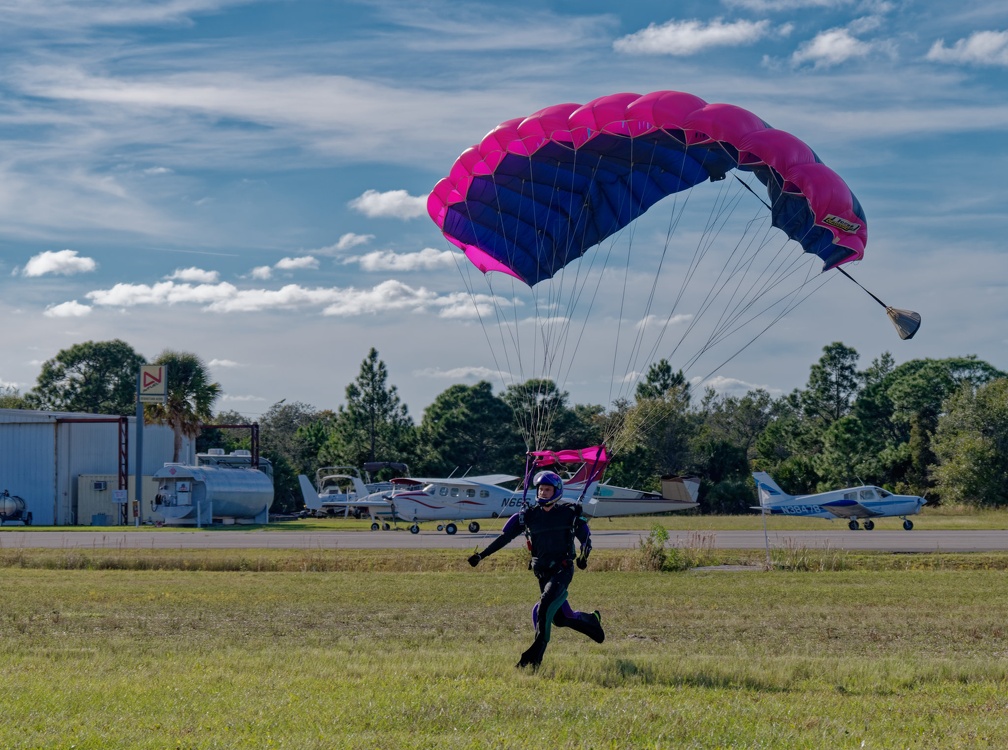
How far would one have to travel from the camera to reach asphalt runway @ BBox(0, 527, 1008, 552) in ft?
103

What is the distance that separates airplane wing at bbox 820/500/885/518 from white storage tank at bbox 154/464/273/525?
94.7 feet

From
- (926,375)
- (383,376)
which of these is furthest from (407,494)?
(926,375)

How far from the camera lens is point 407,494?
43.4 m

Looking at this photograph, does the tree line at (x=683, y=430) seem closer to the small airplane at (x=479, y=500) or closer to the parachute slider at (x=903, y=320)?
the small airplane at (x=479, y=500)

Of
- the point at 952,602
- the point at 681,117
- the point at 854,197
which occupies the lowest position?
the point at 952,602

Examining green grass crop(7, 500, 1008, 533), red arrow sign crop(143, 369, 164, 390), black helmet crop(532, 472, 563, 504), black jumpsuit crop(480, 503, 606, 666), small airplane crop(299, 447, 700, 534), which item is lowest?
green grass crop(7, 500, 1008, 533)

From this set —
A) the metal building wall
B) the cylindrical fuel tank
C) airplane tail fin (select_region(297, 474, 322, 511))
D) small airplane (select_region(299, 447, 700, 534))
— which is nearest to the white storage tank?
airplane tail fin (select_region(297, 474, 322, 511))

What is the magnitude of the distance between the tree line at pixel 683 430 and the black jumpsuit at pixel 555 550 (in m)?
45.6

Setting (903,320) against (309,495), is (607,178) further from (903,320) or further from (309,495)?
(309,495)

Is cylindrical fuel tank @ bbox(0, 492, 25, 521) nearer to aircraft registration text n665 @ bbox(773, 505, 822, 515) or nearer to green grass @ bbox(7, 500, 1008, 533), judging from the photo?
green grass @ bbox(7, 500, 1008, 533)

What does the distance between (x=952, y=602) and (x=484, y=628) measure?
829 cm

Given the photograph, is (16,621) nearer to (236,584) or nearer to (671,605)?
(236,584)

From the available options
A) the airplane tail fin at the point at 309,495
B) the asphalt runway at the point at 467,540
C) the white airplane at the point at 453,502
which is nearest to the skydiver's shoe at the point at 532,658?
the asphalt runway at the point at 467,540

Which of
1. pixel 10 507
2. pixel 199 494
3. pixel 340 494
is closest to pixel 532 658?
pixel 199 494
